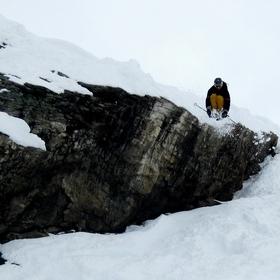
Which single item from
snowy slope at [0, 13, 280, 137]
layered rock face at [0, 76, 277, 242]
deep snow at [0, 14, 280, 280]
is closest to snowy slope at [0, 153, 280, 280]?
deep snow at [0, 14, 280, 280]

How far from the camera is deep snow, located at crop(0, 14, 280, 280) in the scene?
41.7ft

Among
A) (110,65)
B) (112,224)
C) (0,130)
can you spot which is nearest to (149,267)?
(112,224)

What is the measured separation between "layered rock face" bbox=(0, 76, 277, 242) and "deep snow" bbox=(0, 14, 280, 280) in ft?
1.66

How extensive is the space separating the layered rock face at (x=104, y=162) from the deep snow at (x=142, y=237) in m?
0.51

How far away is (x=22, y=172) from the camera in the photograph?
14.1 m

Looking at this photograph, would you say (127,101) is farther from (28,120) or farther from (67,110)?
(28,120)

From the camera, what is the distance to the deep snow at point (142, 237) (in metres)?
12.7

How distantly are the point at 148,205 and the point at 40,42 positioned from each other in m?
7.79

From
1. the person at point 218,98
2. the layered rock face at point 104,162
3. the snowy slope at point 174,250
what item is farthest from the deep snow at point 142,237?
the person at point 218,98

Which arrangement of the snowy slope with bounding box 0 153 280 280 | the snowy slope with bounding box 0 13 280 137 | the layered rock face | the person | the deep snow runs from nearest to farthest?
the snowy slope with bounding box 0 153 280 280 → the deep snow → the layered rock face → the snowy slope with bounding box 0 13 280 137 → the person

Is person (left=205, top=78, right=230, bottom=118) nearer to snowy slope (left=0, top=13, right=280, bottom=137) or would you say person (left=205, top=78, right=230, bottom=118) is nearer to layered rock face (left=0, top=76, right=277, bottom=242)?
snowy slope (left=0, top=13, right=280, bottom=137)

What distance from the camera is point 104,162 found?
16125 mm

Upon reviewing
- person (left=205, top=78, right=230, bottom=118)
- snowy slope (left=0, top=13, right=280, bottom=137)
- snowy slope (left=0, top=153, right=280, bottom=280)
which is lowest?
snowy slope (left=0, top=153, right=280, bottom=280)

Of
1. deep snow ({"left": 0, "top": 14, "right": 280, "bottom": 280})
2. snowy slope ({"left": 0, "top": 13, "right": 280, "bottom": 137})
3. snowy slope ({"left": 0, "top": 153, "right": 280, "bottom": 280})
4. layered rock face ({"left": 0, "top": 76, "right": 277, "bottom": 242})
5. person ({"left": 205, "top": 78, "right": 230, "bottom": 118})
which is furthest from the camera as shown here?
person ({"left": 205, "top": 78, "right": 230, "bottom": 118})
